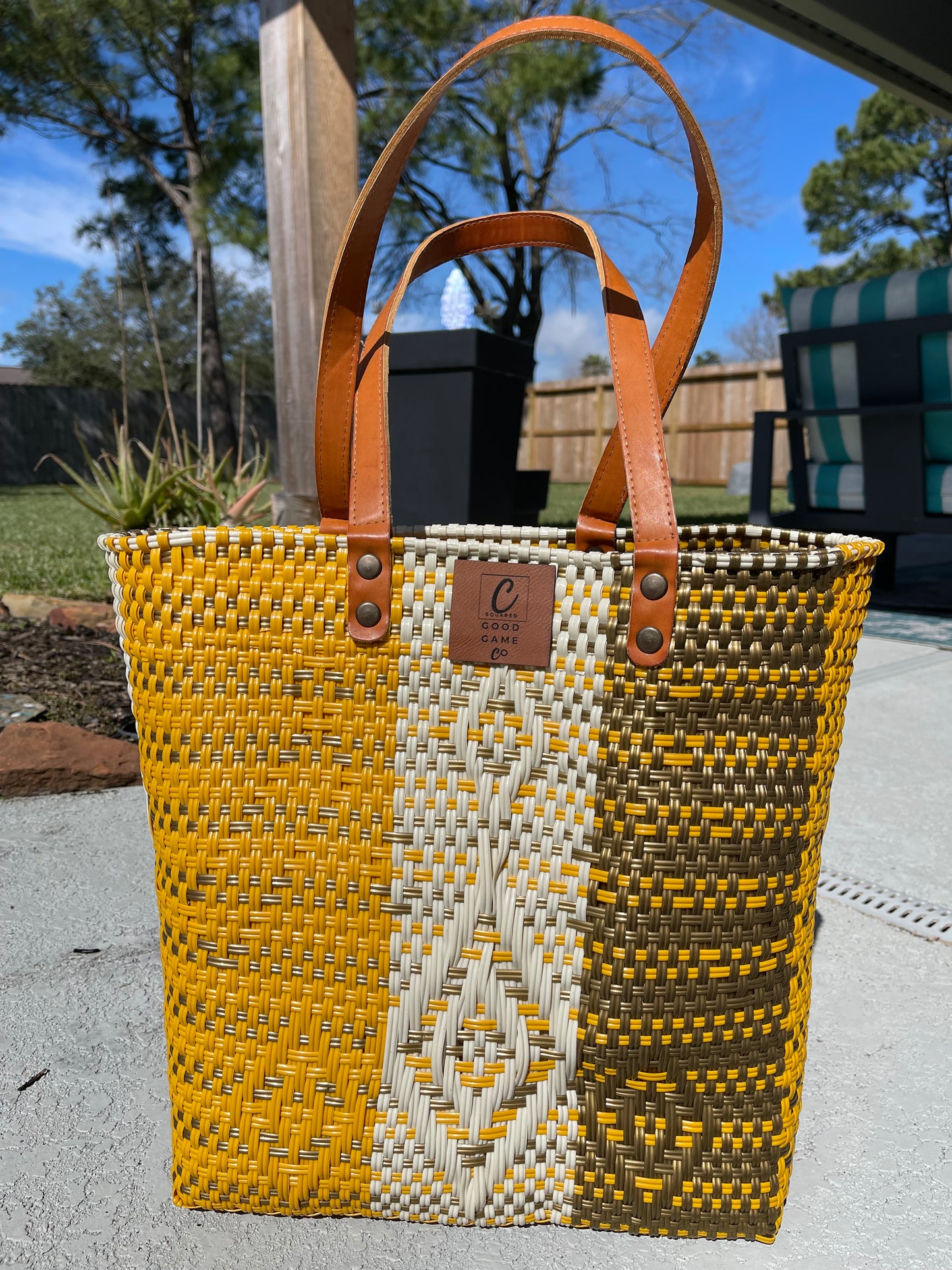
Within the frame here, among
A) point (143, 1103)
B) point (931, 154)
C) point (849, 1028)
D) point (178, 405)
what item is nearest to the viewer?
point (143, 1103)

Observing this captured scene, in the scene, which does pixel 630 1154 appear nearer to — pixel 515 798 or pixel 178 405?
pixel 515 798

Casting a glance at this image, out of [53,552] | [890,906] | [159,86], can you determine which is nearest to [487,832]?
A: [890,906]

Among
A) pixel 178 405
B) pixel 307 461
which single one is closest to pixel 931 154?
pixel 178 405

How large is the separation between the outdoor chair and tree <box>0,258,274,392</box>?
17.1m

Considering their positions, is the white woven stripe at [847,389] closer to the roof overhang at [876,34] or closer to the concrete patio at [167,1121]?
the roof overhang at [876,34]

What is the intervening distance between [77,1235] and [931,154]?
2301 cm

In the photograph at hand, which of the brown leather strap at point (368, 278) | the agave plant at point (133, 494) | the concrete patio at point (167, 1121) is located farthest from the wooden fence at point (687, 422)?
the brown leather strap at point (368, 278)

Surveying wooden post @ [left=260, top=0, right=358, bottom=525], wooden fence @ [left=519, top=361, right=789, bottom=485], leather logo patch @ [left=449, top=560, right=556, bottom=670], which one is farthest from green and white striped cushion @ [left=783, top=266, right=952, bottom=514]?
wooden fence @ [left=519, top=361, right=789, bottom=485]

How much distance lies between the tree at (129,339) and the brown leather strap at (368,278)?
1912 cm

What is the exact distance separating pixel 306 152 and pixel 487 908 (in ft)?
9.17

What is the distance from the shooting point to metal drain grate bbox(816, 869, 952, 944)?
4.05ft

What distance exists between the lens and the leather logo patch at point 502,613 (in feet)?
2.34

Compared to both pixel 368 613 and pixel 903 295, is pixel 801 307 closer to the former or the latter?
pixel 903 295

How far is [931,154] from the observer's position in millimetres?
18391
